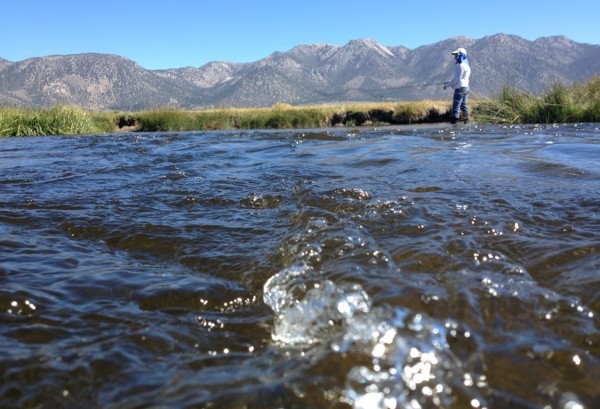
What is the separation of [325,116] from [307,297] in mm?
17366

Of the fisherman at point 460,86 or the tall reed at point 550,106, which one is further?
the fisherman at point 460,86

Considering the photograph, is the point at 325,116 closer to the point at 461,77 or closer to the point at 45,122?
the point at 461,77

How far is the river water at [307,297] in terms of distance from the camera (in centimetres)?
106

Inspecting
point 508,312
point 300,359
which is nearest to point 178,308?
point 300,359

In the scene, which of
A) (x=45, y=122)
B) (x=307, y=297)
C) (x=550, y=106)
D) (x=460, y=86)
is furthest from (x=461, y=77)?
(x=307, y=297)

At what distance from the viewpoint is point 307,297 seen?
4.91ft

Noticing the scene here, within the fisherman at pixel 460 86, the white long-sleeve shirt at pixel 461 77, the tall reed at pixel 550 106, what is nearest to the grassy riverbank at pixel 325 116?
the tall reed at pixel 550 106

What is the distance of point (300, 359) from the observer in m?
1.17

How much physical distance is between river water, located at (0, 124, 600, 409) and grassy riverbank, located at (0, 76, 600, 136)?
9.51m

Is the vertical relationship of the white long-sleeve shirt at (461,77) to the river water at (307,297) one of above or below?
above

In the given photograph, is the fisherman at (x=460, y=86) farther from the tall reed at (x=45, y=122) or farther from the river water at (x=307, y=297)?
the tall reed at (x=45, y=122)

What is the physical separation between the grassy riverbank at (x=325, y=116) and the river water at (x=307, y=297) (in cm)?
951

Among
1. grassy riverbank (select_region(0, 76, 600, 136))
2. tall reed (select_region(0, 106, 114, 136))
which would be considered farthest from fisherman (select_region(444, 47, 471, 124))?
tall reed (select_region(0, 106, 114, 136))

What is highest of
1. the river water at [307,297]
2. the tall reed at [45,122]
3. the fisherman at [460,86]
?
the fisherman at [460,86]
